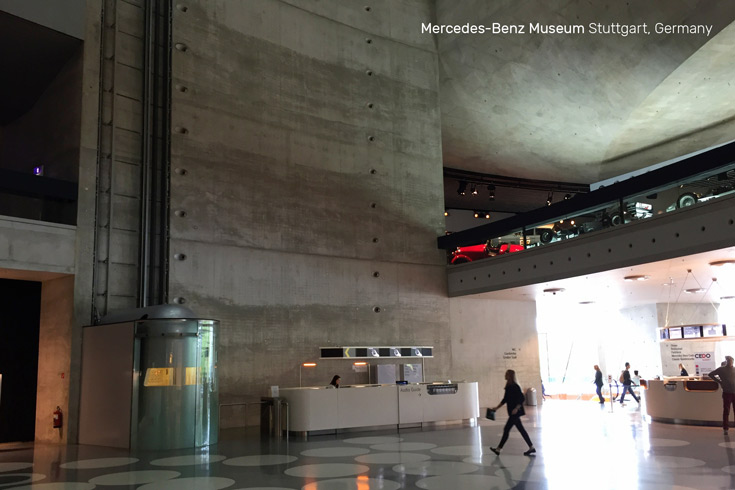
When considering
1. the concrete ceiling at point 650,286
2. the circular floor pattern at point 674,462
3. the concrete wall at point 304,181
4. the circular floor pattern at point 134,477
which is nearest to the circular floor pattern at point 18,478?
the circular floor pattern at point 134,477

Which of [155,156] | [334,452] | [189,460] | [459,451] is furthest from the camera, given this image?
[155,156]

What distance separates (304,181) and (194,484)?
11.4 metres

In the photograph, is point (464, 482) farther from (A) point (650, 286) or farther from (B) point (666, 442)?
(A) point (650, 286)

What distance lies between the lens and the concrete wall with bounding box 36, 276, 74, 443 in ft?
45.4

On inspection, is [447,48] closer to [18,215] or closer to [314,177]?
[314,177]

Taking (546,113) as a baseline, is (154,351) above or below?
below

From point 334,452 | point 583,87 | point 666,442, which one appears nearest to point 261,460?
point 334,452

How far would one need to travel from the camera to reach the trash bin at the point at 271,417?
14.3m

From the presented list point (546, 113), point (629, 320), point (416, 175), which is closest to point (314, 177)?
point (416, 175)

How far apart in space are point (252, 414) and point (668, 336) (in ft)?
40.8

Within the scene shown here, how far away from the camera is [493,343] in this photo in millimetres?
21359

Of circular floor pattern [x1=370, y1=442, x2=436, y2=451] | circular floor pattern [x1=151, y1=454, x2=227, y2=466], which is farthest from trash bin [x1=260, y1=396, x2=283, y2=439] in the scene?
circular floor pattern [x1=151, y1=454, x2=227, y2=466]

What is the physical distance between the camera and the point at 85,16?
15164 mm

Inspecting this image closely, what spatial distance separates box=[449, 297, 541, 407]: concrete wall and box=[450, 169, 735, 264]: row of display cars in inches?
73.4
